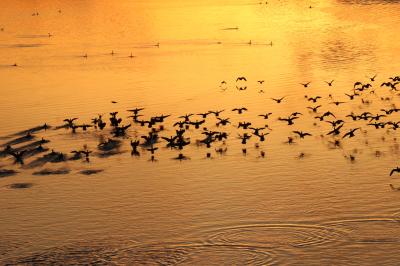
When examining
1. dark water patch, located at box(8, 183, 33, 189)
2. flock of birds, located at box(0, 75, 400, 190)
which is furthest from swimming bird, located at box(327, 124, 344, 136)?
dark water patch, located at box(8, 183, 33, 189)

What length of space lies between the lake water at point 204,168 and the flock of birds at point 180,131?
241 millimetres

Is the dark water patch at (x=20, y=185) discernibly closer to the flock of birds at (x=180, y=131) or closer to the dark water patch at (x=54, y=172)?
the dark water patch at (x=54, y=172)

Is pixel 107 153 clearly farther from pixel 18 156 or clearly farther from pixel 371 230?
pixel 371 230

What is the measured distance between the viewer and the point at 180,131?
33406 mm

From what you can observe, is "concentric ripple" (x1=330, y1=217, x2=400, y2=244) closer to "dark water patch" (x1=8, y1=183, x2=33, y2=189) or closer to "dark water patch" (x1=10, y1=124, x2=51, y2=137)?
"dark water patch" (x1=8, y1=183, x2=33, y2=189)

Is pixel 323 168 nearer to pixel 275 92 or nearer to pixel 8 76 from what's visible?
pixel 275 92

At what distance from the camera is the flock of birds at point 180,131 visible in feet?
106

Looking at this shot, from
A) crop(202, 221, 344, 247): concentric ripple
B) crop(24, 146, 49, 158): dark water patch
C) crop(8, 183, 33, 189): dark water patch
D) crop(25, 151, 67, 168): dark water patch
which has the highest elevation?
crop(24, 146, 49, 158): dark water patch

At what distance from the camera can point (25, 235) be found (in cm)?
2375

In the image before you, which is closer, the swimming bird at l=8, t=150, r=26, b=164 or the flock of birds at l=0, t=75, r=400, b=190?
the swimming bird at l=8, t=150, r=26, b=164

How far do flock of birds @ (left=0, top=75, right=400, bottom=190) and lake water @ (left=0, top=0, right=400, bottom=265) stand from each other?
0.24m

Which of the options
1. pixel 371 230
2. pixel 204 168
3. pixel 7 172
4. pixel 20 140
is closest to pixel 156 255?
pixel 371 230

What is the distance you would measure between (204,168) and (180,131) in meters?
3.96

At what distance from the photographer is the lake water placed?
2258cm
